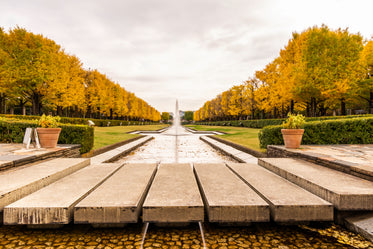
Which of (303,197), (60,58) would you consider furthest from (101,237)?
(60,58)

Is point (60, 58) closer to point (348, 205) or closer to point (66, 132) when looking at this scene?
point (66, 132)

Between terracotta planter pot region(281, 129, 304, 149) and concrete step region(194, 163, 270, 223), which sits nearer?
concrete step region(194, 163, 270, 223)

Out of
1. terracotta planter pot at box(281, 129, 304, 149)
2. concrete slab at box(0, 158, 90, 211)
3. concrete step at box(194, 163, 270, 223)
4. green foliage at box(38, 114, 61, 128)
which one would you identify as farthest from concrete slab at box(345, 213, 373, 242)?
green foliage at box(38, 114, 61, 128)

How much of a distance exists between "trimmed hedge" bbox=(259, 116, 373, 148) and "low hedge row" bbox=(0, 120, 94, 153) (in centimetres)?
612

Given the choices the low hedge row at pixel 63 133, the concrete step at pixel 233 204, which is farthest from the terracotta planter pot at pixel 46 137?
the concrete step at pixel 233 204

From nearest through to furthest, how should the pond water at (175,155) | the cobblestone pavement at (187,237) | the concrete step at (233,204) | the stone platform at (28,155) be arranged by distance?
1. the cobblestone pavement at (187,237)
2. the concrete step at (233,204)
3. the stone platform at (28,155)
4. the pond water at (175,155)

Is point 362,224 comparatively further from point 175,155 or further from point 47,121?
point 47,121

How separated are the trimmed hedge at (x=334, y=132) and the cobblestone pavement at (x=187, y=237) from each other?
14.9 ft

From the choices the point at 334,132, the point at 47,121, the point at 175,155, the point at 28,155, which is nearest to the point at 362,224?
the point at 28,155

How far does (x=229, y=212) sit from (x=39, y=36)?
25.7 m

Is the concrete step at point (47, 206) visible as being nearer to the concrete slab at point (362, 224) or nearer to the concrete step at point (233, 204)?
the concrete step at point (233, 204)

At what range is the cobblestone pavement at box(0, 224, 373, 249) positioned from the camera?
1.78m

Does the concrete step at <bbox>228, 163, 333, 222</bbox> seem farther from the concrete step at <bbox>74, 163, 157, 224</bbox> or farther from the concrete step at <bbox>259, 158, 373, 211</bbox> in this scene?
the concrete step at <bbox>74, 163, 157, 224</bbox>

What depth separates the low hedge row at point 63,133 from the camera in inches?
238
